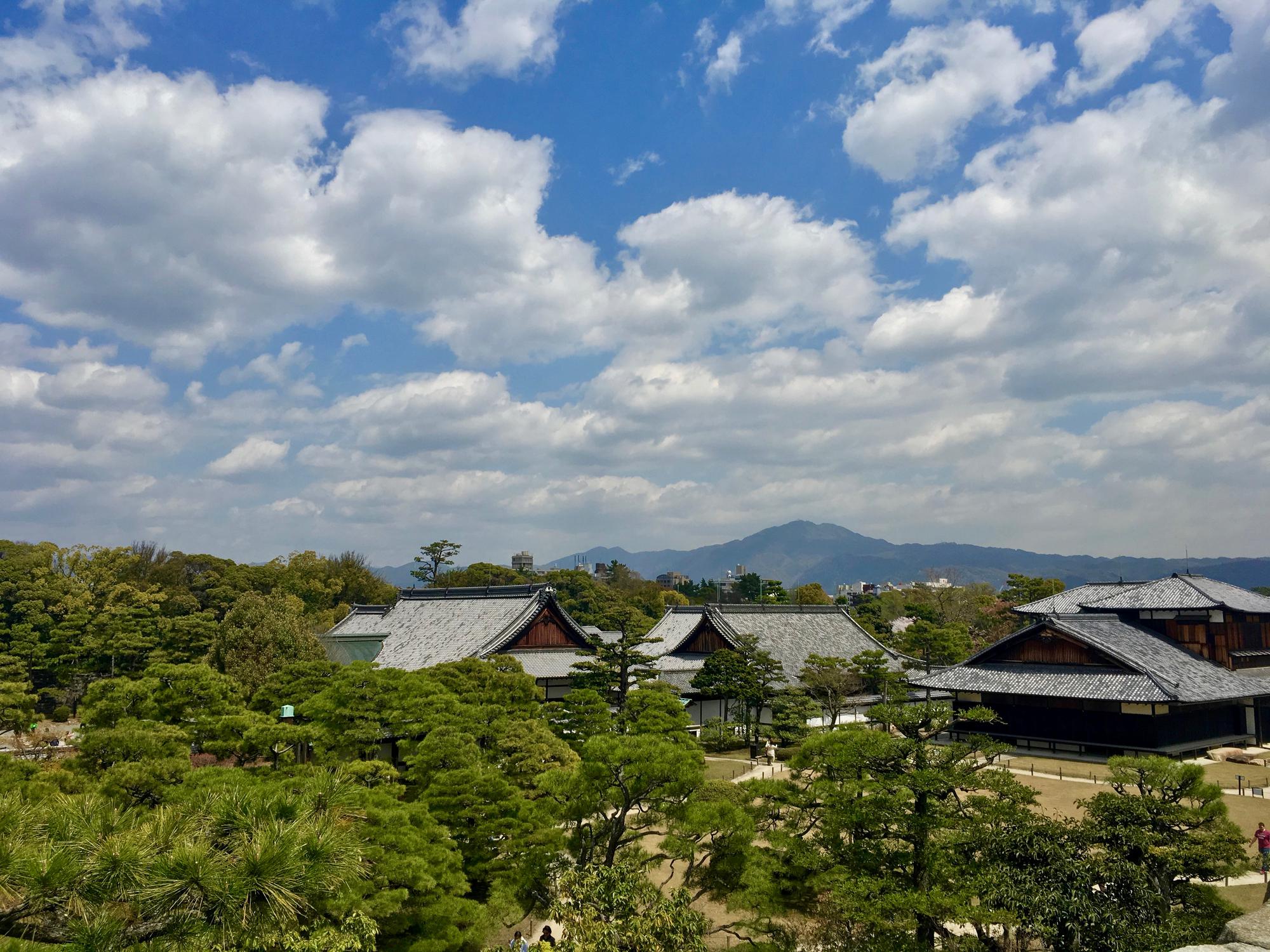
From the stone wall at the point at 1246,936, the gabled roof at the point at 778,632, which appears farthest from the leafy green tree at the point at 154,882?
the gabled roof at the point at 778,632

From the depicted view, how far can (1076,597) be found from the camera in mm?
43625

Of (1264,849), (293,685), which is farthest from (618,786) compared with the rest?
(293,685)

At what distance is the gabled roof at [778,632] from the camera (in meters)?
43.1

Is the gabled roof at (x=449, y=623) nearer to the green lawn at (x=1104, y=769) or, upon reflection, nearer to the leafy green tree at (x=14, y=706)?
the leafy green tree at (x=14, y=706)

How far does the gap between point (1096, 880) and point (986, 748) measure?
383 centimetres

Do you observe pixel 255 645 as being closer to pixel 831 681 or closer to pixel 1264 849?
pixel 831 681

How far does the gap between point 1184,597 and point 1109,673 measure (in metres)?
7.54

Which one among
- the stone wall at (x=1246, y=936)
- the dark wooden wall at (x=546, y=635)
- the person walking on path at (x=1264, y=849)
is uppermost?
the dark wooden wall at (x=546, y=635)

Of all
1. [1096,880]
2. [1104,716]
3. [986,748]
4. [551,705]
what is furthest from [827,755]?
[1104,716]

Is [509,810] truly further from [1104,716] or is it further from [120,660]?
[120,660]

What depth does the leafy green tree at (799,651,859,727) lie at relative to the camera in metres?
35.1

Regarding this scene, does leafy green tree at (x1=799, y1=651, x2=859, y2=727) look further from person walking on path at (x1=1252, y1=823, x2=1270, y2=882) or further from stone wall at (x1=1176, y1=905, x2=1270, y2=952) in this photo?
stone wall at (x1=1176, y1=905, x2=1270, y2=952)

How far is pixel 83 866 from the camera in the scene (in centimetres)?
786

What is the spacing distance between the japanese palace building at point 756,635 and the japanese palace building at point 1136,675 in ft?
23.7
